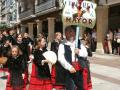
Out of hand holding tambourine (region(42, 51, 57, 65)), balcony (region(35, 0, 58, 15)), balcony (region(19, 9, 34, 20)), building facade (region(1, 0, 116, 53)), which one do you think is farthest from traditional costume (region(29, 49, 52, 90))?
balcony (region(19, 9, 34, 20))

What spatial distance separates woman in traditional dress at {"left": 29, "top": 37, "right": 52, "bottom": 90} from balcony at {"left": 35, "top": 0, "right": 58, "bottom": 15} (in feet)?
92.3

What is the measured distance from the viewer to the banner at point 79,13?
821cm

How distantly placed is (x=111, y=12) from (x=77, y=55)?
22458 mm

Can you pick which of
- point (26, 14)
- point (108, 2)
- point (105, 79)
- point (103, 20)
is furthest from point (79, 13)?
point (26, 14)

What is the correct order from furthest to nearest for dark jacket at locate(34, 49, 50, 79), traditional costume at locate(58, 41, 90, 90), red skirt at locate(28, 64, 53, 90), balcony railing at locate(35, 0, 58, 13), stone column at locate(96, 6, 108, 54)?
balcony railing at locate(35, 0, 58, 13)
stone column at locate(96, 6, 108, 54)
red skirt at locate(28, 64, 53, 90)
dark jacket at locate(34, 49, 50, 79)
traditional costume at locate(58, 41, 90, 90)

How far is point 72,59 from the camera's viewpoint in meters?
7.75

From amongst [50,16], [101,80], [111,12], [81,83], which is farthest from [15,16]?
[81,83]

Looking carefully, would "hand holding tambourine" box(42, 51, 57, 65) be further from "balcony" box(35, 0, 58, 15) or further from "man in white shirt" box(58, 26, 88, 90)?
"balcony" box(35, 0, 58, 15)

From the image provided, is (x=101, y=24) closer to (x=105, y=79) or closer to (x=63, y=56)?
(x=105, y=79)

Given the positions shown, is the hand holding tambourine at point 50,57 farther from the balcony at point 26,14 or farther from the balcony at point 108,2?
the balcony at point 26,14

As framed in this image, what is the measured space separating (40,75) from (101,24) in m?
19.1

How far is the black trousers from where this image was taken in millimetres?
7801

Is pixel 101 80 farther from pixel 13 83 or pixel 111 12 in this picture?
pixel 111 12

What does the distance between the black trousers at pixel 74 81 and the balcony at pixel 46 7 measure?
3043 centimetres
